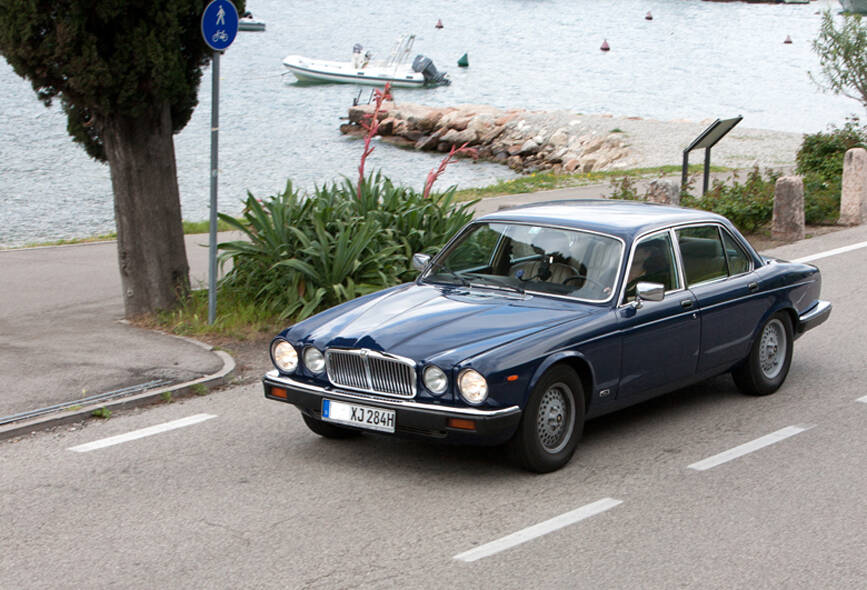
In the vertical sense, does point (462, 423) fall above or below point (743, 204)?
below

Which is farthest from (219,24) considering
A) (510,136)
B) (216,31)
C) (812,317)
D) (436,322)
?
(510,136)

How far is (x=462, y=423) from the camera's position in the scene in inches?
245

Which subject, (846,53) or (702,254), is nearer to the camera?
(702,254)

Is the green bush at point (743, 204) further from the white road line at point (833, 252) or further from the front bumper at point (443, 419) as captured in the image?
the front bumper at point (443, 419)

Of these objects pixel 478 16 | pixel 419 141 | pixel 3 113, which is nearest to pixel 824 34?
pixel 419 141

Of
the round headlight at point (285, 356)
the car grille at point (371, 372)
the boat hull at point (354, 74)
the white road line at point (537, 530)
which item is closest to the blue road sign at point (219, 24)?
the round headlight at point (285, 356)

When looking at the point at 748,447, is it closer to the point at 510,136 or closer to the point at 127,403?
the point at 127,403

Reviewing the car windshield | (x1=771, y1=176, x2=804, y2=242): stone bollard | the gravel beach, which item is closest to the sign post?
the car windshield

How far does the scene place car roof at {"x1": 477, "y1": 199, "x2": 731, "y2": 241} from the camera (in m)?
7.51

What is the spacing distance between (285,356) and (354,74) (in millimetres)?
65957

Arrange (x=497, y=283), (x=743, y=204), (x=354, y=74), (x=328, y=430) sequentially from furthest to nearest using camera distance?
(x=354, y=74), (x=743, y=204), (x=497, y=283), (x=328, y=430)

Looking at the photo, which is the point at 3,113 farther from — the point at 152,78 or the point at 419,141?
the point at 152,78

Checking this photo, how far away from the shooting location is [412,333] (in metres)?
6.62

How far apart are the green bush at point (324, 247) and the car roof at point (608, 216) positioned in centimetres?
319
